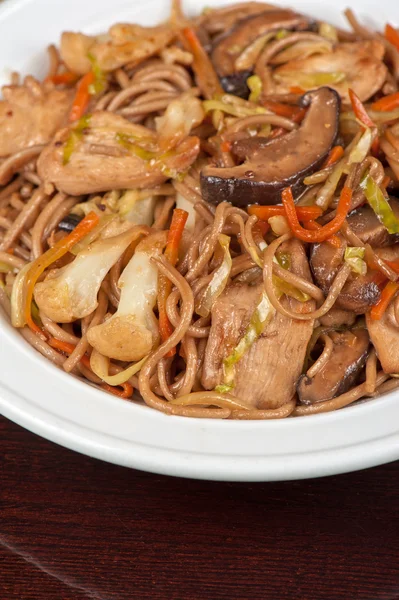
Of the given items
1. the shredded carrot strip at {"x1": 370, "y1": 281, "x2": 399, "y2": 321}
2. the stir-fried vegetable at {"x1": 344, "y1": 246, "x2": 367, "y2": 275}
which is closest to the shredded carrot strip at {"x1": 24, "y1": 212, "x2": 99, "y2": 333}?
the stir-fried vegetable at {"x1": 344, "y1": 246, "x2": 367, "y2": 275}

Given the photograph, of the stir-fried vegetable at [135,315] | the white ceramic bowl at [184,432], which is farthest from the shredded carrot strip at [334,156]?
the white ceramic bowl at [184,432]

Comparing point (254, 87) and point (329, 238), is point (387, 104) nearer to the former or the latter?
point (254, 87)

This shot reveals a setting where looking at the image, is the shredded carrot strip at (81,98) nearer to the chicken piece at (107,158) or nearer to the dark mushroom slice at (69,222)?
the chicken piece at (107,158)

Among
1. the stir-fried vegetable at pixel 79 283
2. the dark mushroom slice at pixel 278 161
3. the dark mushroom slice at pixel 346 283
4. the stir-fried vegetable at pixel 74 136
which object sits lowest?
the dark mushroom slice at pixel 346 283

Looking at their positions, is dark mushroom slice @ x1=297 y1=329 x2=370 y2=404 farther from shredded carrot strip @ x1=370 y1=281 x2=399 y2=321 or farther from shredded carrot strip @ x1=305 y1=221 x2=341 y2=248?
shredded carrot strip @ x1=305 y1=221 x2=341 y2=248

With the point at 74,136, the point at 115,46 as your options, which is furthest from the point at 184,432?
the point at 115,46

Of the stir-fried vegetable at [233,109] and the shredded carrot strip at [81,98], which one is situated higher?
the shredded carrot strip at [81,98]
